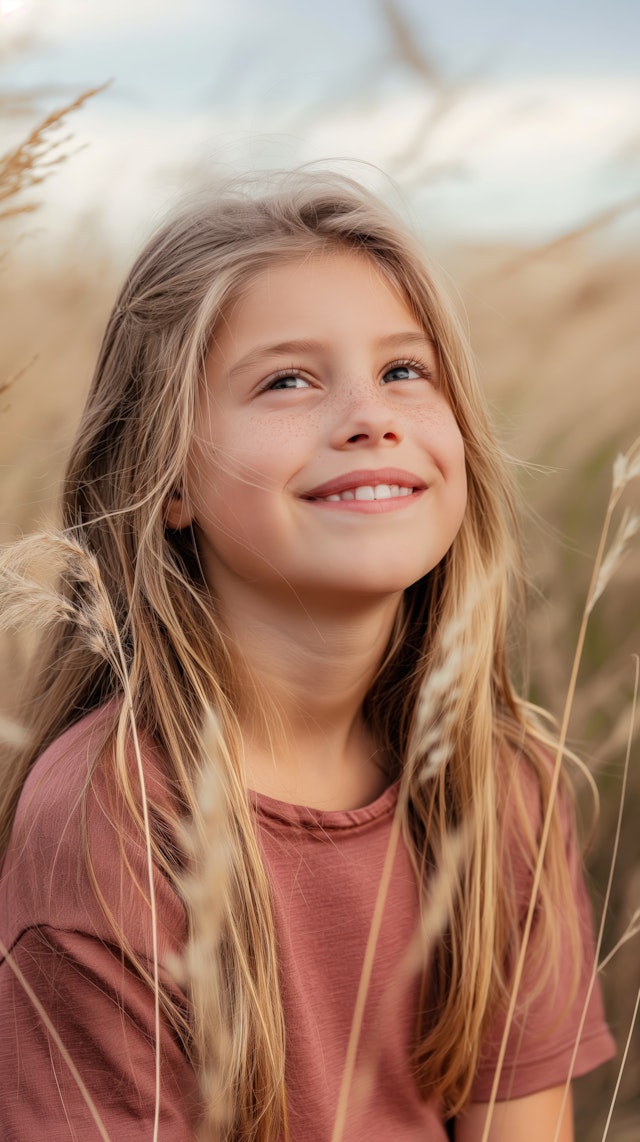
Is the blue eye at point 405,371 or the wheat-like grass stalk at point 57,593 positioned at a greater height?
the blue eye at point 405,371

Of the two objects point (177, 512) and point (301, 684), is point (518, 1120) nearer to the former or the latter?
point (301, 684)

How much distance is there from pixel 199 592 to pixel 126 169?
561 mm

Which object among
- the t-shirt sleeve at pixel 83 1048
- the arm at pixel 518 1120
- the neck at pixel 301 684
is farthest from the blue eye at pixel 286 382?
the arm at pixel 518 1120

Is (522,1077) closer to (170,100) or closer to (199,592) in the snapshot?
(199,592)

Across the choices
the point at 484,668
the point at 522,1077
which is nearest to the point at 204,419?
the point at 484,668

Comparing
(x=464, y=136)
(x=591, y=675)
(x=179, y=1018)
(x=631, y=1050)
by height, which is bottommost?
(x=631, y=1050)

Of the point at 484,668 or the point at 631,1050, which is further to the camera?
the point at 631,1050

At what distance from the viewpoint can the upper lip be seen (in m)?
1.05

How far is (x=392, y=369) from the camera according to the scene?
1164mm

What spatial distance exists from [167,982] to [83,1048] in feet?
0.29

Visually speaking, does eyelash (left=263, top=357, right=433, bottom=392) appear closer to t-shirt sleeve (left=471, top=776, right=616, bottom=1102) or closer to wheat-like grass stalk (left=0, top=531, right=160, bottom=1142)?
wheat-like grass stalk (left=0, top=531, right=160, bottom=1142)

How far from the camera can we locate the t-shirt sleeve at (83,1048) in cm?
95

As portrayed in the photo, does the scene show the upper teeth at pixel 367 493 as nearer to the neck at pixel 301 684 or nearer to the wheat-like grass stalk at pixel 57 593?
the neck at pixel 301 684

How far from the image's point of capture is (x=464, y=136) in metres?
1.37
